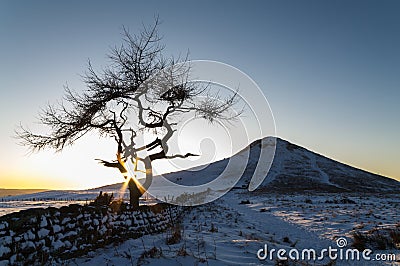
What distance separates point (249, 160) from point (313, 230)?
322ft

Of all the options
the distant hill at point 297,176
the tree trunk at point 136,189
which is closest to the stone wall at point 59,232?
the tree trunk at point 136,189

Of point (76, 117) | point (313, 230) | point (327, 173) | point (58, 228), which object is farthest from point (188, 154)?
point (327, 173)

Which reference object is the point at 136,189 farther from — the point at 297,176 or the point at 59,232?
the point at 297,176

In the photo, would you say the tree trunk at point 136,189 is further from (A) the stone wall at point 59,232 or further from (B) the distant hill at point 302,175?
(B) the distant hill at point 302,175

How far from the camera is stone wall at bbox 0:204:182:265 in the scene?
6.70 meters

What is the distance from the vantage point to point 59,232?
7.92 meters

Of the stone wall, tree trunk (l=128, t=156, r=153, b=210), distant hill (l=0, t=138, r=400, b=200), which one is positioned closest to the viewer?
the stone wall

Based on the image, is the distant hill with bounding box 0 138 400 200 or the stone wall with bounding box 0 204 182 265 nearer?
the stone wall with bounding box 0 204 182 265

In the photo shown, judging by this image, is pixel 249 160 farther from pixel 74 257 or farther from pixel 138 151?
pixel 74 257

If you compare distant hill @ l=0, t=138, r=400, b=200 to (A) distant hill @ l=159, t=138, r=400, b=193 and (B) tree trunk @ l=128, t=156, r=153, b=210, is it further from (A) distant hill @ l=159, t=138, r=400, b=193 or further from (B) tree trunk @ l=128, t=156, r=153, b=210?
(B) tree trunk @ l=128, t=156, r=153, b=210

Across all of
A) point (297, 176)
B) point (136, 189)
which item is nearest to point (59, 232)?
point (136, 189)

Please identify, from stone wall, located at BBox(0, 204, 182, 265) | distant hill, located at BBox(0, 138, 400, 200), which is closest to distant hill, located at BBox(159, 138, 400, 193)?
distant hill, located at BBox(0, 138, 400, 200)

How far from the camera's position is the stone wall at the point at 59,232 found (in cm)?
670

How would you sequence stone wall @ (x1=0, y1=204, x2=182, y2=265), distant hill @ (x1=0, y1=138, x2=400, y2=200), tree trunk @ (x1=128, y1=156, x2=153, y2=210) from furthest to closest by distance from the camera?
distant hill @ (x1=0, y1=138, x2=400, y2=200)
tree trunk @ (x1=128, y1=156, x2=153, y2=210)
stone wall @ (x1=0, y1=204, x2=182, y2=265)
